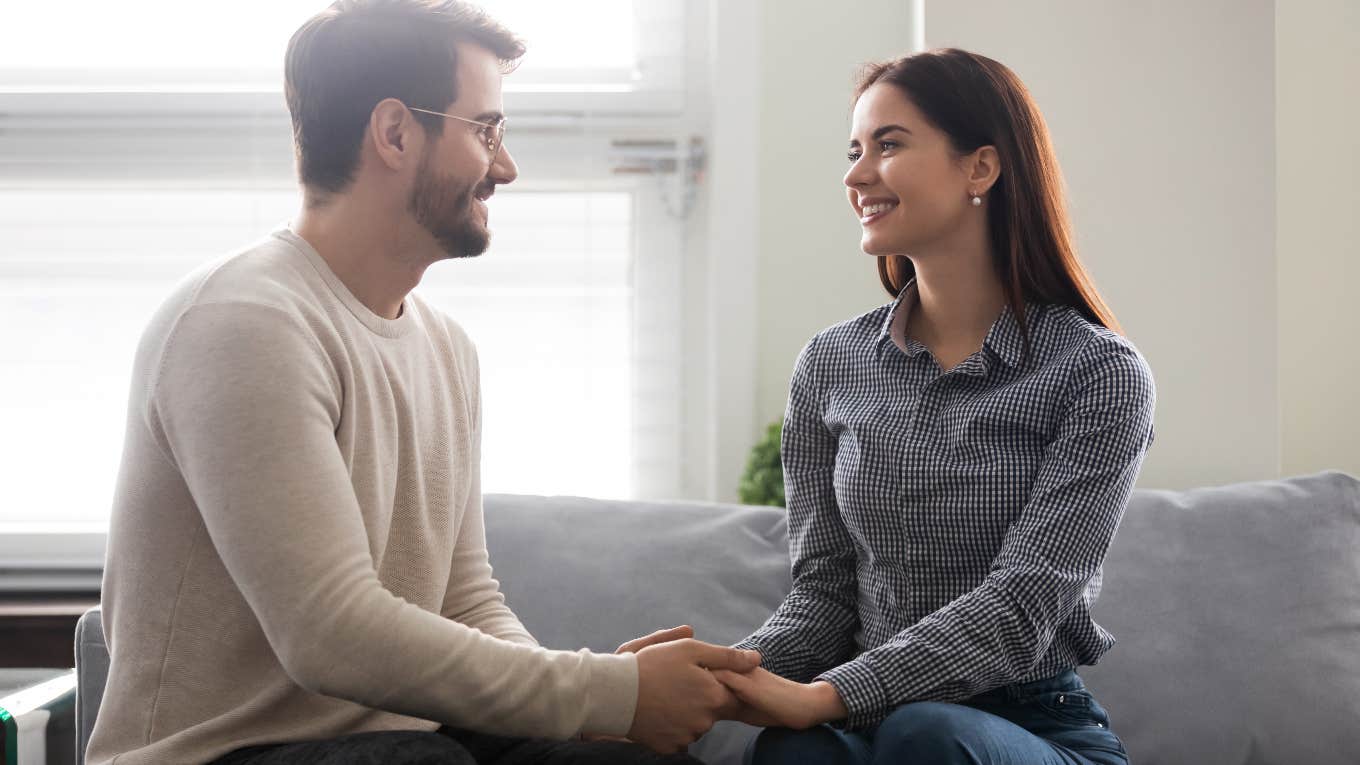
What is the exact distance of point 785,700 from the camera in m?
1.42

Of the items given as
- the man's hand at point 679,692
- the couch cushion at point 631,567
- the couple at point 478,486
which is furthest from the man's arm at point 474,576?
the man's hand at point 679,692

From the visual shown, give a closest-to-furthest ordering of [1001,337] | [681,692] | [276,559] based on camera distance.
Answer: [276,559]
[681,692]
[1001,337]

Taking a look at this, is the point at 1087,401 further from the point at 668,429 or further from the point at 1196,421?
the point at 668,429

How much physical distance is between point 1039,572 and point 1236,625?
56 centimetres

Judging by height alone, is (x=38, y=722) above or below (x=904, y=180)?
below

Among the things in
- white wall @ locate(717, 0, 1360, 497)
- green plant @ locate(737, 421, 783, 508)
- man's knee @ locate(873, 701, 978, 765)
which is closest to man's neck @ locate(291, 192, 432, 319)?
man's knee @ locate(873, 701, 978, 765)

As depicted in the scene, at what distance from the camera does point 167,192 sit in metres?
2.58

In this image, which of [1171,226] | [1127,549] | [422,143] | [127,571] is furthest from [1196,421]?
[127,571]

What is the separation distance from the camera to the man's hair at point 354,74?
1430mm

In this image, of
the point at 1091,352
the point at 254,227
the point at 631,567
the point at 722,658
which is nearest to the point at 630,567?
the point at 631,567

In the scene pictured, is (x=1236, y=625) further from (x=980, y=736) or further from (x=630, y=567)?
(x=630, y=567)

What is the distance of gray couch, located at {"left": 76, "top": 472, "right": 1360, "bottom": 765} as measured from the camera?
5.62 feet

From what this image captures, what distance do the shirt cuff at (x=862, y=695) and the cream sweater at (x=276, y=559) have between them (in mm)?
274

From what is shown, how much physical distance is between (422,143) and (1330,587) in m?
1.52
